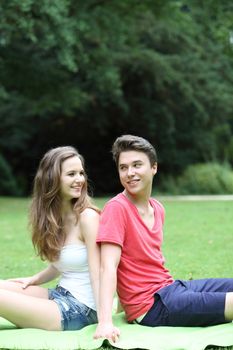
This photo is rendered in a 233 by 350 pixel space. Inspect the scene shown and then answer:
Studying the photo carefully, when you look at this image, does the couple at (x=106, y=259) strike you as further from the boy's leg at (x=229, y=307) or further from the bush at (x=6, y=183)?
the bush at (x=6, y=183)

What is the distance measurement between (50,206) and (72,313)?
77cm

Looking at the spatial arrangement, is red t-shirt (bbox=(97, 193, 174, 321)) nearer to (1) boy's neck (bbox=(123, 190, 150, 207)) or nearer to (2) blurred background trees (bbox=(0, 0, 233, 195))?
(1) boy's neck (bbox=(123, 190, 150, 207))

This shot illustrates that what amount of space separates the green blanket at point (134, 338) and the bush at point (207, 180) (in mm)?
21968

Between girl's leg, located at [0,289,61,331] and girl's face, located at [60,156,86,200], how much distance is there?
765 mm

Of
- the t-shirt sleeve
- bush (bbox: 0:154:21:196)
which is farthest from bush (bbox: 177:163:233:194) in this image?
the t-shirt sleeve

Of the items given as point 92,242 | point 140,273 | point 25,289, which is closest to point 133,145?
point 92,242

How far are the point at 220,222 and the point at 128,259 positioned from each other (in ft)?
29.7

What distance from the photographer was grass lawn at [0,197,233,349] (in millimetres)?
7922

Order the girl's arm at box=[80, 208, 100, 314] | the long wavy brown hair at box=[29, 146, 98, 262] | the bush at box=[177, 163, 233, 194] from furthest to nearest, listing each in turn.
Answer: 1. the bush at box=[177, 163, 233, 194]
2. the long wavy brown hair at box=[29, 146, 98, 262]
3. the girl's arm at box=[80, 208, 100, 314]

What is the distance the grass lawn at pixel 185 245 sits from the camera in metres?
7.92

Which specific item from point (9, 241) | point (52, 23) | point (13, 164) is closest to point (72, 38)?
point (52, 23)

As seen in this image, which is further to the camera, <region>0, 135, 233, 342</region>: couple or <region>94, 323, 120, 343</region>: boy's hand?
<region>0, 135, 233, 342</region>: couple

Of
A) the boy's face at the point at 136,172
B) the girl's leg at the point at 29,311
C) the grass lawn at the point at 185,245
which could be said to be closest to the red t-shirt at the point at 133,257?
the boy's face at the point at 136,172

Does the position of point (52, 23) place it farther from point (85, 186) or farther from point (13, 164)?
point (13, 164)
